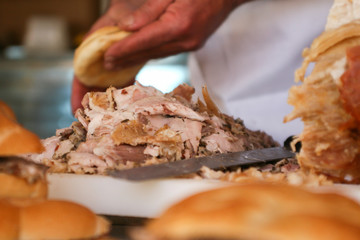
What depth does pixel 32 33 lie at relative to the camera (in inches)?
200

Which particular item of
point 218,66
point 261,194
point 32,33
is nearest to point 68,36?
point 32,33

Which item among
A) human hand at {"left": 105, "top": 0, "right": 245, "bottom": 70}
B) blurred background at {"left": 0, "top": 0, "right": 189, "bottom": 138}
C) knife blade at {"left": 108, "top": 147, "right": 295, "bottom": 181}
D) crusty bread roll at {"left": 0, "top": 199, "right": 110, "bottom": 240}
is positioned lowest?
crusty bread roll at {"left": 0, "top": 199, "right": 110, "bottom": 240}

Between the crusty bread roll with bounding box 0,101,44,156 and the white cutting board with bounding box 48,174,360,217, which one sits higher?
the crusty bread roll with bounding box 0,101,44,156

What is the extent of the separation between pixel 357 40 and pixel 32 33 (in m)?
4.53

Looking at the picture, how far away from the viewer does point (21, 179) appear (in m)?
0.73

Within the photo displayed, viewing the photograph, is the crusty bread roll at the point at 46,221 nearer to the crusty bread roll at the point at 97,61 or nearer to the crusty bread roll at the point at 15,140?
the crusty bread roll at the point at 15,140

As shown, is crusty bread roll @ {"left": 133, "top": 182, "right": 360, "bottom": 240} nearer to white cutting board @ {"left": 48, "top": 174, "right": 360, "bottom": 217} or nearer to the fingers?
white cutting board @ {"left": 48, "top": 174, "right": 360, "bottom": 217}

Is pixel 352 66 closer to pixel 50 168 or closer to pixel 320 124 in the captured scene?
pixel 320 124

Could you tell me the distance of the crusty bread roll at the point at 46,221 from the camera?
61cm

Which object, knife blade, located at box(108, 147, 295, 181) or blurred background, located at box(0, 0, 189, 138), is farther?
blurred background, located at box(0, 0, 189, 138)

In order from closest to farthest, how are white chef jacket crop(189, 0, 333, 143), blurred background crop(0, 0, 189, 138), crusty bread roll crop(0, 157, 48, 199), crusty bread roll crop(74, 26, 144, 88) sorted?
1. crusty bread roll crop(0, 157, 48, 199)
2. crusty bread roll crop(74, 26, 144, 88)
3. white chef jacket crop(189, 0, 333, 143)
4. blurred background crop(0, 0, 189, 138)

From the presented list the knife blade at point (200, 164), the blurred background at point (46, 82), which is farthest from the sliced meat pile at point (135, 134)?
the blurred background at point (46, 82)

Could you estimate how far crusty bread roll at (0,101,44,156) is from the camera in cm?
69

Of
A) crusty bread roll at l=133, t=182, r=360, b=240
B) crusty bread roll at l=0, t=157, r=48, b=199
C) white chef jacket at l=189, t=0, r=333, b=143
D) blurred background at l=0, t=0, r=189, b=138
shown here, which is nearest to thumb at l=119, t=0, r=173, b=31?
white chef jacket at l=189, t=0, r=333, b=143
